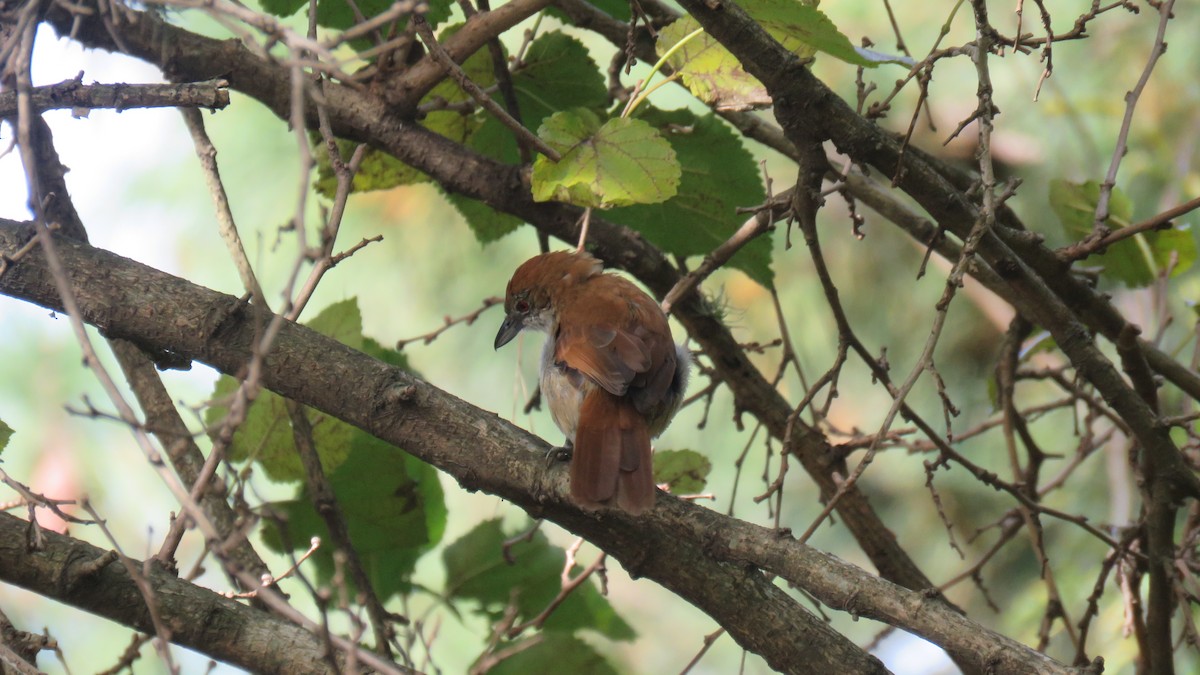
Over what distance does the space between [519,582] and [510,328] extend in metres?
0.99

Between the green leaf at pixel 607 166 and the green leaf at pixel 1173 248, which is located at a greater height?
the green leaf at pixel 1173 248

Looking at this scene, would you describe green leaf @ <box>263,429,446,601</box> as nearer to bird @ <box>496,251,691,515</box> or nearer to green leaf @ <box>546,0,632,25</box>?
bird @ <box>496,251,691,515</box>

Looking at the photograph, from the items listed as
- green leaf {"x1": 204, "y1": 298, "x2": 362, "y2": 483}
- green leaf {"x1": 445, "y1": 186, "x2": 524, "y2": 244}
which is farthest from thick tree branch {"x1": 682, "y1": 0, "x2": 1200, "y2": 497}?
green leaf {"x1": 204, "y1": 298, "x2": 362, "y2": 483}

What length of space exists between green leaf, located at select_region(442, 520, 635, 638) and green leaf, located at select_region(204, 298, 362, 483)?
45 cm

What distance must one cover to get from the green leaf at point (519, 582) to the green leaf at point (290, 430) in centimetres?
45

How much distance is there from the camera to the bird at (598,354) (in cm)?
277

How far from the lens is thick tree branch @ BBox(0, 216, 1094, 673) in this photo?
6.67 feet

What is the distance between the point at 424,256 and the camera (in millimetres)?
5461

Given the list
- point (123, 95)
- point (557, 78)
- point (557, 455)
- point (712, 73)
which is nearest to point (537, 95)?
point (557, 78)

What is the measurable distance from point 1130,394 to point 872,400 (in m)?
2.99

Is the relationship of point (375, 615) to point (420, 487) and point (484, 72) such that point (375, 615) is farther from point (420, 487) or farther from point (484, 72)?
point (484, 72)

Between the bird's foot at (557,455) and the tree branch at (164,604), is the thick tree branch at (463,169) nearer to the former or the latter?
the bird's foot at (557,455)

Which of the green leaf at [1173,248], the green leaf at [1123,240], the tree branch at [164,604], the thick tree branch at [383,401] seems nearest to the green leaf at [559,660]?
the thick tree branch at [383,401]

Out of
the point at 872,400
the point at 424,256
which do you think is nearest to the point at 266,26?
the point at 424,256
